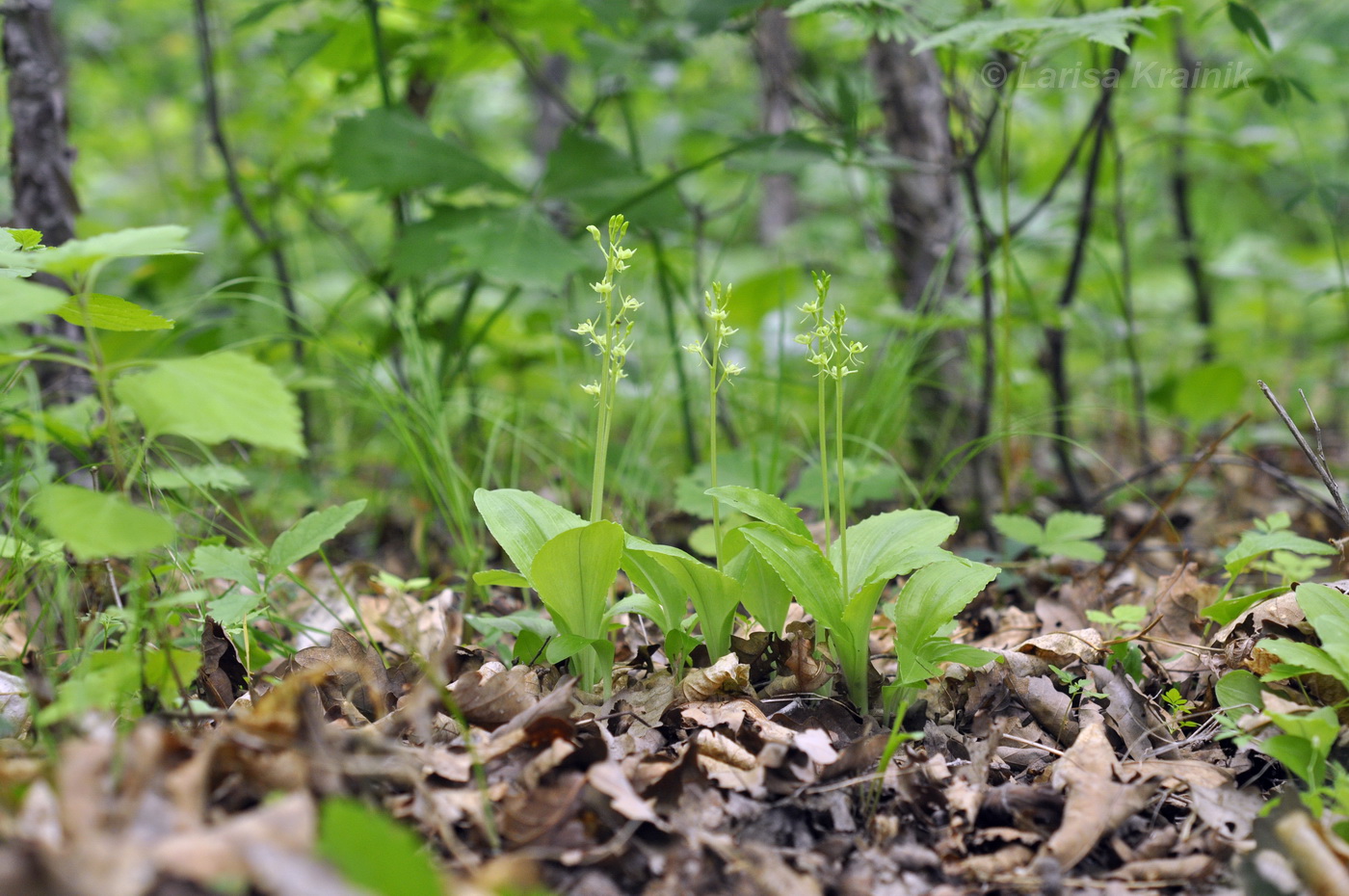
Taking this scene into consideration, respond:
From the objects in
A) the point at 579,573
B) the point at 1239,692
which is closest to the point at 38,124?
the point at 579,573

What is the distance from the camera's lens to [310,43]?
8.27 feet

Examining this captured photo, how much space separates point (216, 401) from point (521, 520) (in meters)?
0.51

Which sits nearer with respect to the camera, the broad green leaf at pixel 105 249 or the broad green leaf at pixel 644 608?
the broad green leaf at pixel 105 249

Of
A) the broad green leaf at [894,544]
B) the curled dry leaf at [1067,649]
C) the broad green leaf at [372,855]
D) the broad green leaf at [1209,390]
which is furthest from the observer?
the broad green leaf at [1209,390]

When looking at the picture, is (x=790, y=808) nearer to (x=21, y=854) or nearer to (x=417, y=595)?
(x=21, y=854)

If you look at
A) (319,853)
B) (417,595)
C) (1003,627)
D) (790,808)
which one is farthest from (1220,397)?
(319,853)

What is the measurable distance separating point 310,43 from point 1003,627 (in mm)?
2618

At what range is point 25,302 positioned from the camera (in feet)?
3.11

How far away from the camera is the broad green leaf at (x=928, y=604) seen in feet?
4.24

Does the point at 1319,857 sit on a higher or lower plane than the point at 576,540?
lower

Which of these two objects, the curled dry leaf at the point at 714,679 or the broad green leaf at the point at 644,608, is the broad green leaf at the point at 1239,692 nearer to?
the curled dry leaf at the point at 714,679

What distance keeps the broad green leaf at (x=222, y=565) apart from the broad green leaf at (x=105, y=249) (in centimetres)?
56

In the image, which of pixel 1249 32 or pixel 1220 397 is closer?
pixel 1249 32

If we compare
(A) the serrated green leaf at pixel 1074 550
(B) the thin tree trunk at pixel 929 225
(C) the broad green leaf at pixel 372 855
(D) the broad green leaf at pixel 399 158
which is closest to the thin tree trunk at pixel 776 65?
(B) the thin tree trunk at pixel 929 225
